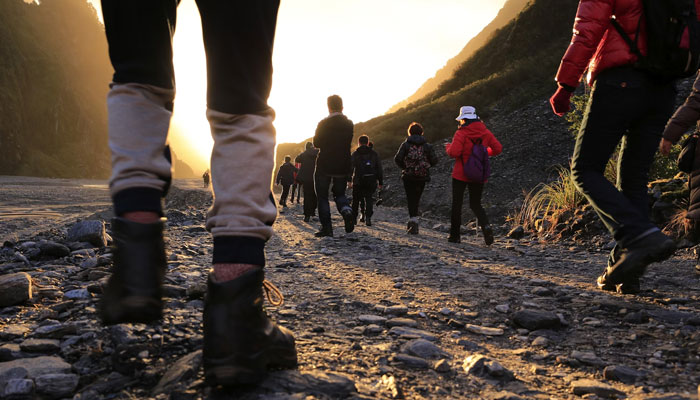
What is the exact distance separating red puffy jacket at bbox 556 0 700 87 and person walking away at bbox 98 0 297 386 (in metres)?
2.11

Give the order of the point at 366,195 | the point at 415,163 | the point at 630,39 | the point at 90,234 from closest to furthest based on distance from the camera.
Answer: the point at 630,39 → the point at 90,234 → the point at 415,163 → the point at 366,195

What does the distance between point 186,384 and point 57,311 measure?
47.4 inches

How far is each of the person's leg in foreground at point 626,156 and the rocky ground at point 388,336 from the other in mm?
343

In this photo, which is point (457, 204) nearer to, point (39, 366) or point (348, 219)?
point (348, 219)

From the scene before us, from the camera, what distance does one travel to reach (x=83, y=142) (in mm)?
77875

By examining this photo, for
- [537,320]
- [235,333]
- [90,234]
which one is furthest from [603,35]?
[90,234]

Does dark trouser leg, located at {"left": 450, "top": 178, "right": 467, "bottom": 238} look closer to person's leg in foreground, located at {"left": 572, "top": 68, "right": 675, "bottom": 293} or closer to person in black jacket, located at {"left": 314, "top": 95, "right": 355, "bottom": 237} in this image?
person in black jacket, located at {"left": 314, "top": 95, "right": 355, "bottom": 237}

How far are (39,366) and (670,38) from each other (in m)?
3.37

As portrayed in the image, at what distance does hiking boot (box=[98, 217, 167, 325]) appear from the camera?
119 cm

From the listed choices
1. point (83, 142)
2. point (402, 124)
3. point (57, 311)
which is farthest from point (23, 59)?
point (57, 311)

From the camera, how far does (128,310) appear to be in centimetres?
119

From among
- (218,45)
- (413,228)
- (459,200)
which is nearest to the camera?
(218,45)

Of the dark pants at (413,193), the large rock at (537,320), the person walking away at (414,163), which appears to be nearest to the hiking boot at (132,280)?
the large rock at (537,320)

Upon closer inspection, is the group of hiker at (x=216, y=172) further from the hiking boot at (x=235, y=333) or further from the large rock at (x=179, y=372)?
the large rock at (x=179, y=372)
